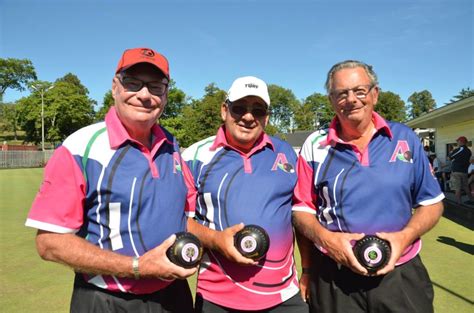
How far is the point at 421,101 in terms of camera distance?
396 feet

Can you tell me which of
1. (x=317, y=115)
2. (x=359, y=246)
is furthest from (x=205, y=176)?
(x=317, y=115)

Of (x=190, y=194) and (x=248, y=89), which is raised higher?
(x=248, y=89)

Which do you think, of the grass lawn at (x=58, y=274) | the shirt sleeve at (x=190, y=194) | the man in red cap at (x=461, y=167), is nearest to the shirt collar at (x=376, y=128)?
the shirt sleeve at (x=190, y=194)

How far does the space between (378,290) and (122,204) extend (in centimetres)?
195

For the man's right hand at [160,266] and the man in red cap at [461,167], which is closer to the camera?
the man's right hand at [160,266]

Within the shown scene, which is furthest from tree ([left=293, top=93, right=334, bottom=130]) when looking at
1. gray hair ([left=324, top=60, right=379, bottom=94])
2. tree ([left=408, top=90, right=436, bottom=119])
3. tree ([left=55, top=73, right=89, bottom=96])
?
gray hair ([left=324, top=60, right=379, bottom=94])

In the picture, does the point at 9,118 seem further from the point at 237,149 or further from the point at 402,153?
the point at 402,153

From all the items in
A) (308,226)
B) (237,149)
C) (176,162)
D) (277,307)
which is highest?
(237,149)

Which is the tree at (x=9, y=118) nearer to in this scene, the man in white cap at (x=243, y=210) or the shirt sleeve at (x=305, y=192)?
the man in white cap at (x=243, y=210)

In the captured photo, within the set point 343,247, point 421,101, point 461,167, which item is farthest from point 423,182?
point 421,101

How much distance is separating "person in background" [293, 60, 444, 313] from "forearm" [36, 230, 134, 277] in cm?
144

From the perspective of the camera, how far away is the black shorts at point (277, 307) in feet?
9.63

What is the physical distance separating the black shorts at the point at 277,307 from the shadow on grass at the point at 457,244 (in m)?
6.48

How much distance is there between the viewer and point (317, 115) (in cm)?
10456
